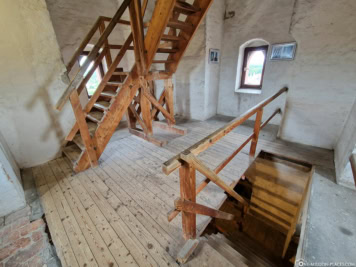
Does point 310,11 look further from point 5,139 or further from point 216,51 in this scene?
point 5,139

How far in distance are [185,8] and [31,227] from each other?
355cm

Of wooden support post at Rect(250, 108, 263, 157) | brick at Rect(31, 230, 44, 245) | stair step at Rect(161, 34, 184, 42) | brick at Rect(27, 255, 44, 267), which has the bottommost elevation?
brick at Rect(27, 255, 44, 267)

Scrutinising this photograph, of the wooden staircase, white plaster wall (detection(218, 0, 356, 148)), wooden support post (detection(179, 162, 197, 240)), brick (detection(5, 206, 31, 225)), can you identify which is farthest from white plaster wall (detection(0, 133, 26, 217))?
white plaster wall (detection(218, 0, 356, 148))

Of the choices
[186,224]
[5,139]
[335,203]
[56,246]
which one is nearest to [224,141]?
[335,203]

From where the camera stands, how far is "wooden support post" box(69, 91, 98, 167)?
80.9 inches

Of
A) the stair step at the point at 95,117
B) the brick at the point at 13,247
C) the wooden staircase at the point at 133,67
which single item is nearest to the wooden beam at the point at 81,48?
the wooden staircase at the point at 133,67

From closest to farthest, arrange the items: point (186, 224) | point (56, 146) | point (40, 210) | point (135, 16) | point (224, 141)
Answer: point (186, 224) < point (40, 210) < point (135, 16) < point (56, 146) < point (224, 141)

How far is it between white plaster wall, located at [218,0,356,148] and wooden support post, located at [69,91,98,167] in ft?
11.4

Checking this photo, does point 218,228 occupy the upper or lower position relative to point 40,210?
lower

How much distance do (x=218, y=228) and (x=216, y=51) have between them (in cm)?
436

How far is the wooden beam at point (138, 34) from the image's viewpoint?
215 centimetres

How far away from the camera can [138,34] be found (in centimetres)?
229

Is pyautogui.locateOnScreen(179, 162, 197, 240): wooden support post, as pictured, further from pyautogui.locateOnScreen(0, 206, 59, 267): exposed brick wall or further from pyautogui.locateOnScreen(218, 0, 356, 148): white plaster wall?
pyautogui.locateOnScreen(218, 0, 356, 148): white plaster wall

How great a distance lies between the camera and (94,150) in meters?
2.54
